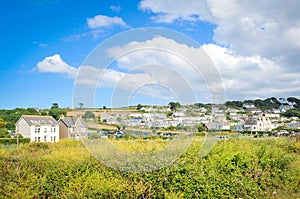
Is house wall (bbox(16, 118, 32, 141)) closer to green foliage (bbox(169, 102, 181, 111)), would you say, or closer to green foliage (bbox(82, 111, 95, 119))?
green foliage (bbox(82, 111, 95, 119))

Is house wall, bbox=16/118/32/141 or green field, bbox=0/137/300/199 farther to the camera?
house wall, bbox=16/118/32/141

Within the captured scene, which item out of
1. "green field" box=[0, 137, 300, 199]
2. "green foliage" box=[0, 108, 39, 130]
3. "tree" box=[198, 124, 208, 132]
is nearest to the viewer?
"green field" box=[0, 137, 300, 199]

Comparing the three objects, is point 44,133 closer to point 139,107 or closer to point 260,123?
point 260,123

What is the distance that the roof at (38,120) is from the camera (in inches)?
1153

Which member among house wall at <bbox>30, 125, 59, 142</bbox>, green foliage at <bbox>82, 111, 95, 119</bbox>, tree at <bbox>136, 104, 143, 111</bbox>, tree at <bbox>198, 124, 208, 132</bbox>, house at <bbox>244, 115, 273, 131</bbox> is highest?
tree at <bbox>136, 104, 143, 111</bbox>

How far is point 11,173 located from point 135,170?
1.92 m

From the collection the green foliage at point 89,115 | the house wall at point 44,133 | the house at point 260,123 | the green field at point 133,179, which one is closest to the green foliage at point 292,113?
the house at point 260,123

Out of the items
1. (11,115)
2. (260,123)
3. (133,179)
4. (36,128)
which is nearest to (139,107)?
(133,179)

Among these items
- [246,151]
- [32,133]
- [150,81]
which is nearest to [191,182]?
[150,81]

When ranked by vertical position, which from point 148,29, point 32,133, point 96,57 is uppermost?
point 148,29

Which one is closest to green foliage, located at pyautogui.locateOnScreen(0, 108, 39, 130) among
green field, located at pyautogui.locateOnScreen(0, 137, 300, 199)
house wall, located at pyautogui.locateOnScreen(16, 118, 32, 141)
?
house wall, located at pyautogui.locateOnScreen(16, 118, 32, 141)

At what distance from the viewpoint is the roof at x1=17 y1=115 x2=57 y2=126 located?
2930 centimetres

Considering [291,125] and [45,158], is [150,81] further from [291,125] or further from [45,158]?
[291,125]

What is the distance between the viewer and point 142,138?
5.54 metres
